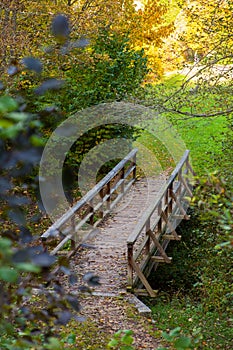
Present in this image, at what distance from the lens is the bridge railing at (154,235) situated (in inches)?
289

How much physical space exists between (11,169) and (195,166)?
13.7 m

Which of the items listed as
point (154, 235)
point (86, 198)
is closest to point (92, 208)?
point (86, 198)

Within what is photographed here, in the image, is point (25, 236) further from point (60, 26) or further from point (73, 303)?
point (60, 26)

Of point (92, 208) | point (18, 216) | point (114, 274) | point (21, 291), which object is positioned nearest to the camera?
point (18, 216)

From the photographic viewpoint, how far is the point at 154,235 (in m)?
8.46

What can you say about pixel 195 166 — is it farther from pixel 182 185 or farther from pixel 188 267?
pixel 188 267

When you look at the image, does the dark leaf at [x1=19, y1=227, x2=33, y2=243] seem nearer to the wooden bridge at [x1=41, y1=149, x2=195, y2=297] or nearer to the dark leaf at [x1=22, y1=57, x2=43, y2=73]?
the dark leaf at [x1=22, y1=57, x2=43, y2=73]

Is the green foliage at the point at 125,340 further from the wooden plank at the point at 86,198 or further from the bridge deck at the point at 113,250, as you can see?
the bridge deck at the point at 113,250

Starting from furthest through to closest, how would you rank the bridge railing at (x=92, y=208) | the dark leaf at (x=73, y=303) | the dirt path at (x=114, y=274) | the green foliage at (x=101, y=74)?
the green foliage at (x=101, y=74), the bridge railing at (x=92, y=208), the dirt path at (x=114, y=274), the dark leaf at (x=73, y=303)

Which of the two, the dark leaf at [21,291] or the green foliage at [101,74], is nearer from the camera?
the dark leaf at [21,291]

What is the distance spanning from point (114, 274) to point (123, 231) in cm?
169

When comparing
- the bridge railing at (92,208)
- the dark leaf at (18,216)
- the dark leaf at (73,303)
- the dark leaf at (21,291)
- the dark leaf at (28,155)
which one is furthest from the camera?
the bridge railing at (92,208)

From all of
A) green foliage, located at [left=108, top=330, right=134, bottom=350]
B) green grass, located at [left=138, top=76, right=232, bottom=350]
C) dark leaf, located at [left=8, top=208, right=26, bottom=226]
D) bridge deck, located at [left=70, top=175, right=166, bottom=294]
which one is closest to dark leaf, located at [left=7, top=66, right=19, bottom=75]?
dark leaf, located at [left=8, top=208, right=26, bottom=226]

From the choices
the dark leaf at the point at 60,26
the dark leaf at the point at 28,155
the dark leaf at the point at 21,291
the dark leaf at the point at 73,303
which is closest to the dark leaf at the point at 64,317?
the dark leaf at the point at 73,303
